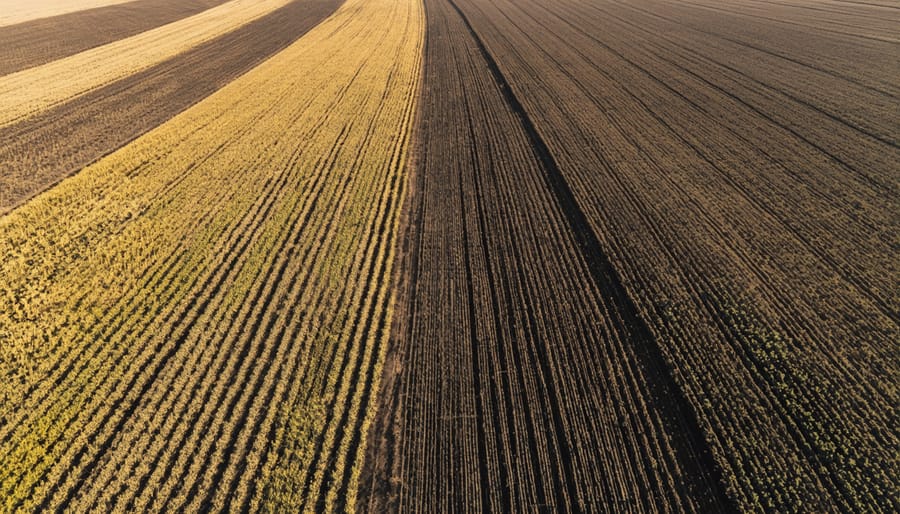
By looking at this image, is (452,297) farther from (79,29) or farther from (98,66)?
(79,29)

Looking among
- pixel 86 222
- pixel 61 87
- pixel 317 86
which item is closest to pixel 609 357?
pixel 86 222

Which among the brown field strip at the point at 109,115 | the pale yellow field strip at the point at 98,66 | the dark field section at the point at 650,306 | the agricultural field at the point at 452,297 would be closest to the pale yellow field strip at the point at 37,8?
the pale yellow field strip at the point at 98,66

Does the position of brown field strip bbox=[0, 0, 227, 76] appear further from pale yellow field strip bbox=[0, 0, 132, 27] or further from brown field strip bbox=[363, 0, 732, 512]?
brown field strip bbox=[363, 0, 732, 512]

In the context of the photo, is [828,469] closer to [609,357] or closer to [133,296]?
[609,357]

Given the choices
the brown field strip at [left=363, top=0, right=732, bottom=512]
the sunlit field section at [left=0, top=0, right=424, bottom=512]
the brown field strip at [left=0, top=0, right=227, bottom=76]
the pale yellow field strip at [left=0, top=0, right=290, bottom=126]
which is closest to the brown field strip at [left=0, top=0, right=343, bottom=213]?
the pale yellow field strip at [left=0, top=0, right=290, bottom=126]

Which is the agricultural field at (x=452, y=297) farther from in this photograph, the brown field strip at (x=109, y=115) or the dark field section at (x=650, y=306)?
the brown field strip at (x=109, y=115)
